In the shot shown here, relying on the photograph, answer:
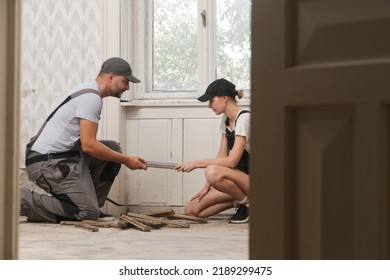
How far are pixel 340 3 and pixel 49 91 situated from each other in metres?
4.30

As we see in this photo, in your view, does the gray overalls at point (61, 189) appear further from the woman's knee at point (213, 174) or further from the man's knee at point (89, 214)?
the woman's knee at point (213, 174)

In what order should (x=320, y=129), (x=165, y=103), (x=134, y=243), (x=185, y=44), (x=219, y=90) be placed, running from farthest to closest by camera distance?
1. (x=185, y=44)
2. (x=165, y=103)
3. (x=219, y=90)
4. (x=134, y=243)
5. (x=320, y=129)

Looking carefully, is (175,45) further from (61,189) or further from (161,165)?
(61,189)

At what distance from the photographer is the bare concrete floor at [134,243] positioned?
325 centimetres

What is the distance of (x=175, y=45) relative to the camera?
18.4 ft

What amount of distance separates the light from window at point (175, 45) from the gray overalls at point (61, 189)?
1054mm

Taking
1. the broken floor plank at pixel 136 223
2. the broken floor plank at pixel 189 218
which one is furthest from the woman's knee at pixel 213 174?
the broken floor plank at pixel 136 223

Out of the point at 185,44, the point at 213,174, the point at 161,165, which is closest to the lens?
the point at 213,174

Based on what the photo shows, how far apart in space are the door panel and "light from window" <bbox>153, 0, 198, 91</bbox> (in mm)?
4061

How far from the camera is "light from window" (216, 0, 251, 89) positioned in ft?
17.9

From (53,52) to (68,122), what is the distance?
96 cm

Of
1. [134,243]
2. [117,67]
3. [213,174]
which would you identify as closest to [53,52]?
[117,67]

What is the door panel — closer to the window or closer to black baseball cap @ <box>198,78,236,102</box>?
black baseball cap @ <box>198,78,236,102</box>

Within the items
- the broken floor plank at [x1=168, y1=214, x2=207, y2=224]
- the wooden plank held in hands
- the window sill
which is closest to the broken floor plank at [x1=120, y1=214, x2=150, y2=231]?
the broken floor plank at [x1=168, y1=214, x2=207, y2=224]
